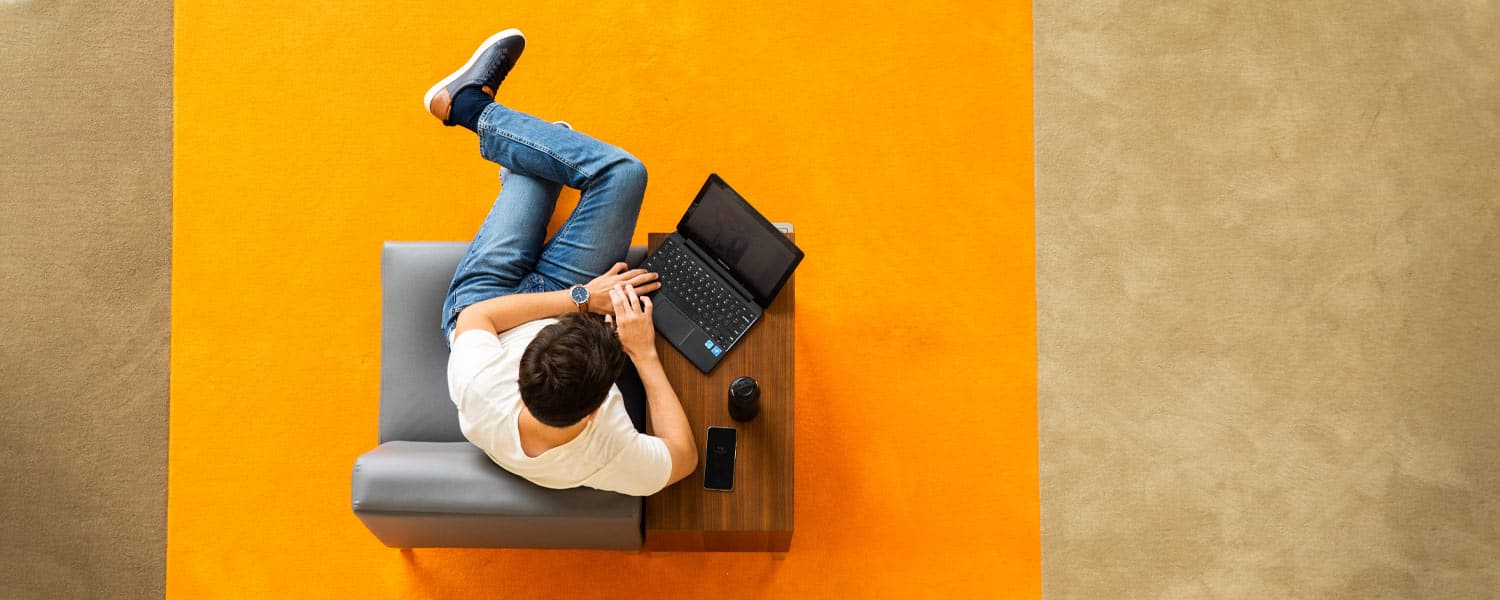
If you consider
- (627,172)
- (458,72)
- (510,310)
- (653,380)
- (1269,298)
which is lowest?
(653,380)

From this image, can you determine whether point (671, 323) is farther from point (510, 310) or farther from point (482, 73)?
point (482, 73)

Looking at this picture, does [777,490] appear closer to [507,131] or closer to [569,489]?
[569,489]

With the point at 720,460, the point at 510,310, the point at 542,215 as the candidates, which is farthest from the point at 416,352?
the point at 720,460

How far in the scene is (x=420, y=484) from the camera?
6.13 feet

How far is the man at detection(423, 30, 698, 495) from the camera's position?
5.57 feet

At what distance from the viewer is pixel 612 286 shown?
2.05 m

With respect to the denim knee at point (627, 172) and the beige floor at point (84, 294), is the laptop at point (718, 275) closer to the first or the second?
the denim knee at point (627, 172)

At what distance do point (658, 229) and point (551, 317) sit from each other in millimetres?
731

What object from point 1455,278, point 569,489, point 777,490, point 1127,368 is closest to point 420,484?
point 569,489

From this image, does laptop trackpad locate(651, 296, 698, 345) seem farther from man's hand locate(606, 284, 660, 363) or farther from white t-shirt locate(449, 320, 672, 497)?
white t-shirt locate(449, 320, 672, 497)

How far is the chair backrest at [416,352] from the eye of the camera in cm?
215

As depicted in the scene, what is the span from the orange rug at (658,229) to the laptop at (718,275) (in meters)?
0.69

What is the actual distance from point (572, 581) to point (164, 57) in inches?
74.8

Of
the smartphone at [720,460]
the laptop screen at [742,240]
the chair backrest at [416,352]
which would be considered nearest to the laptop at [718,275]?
the laptop screen at [742,240]
